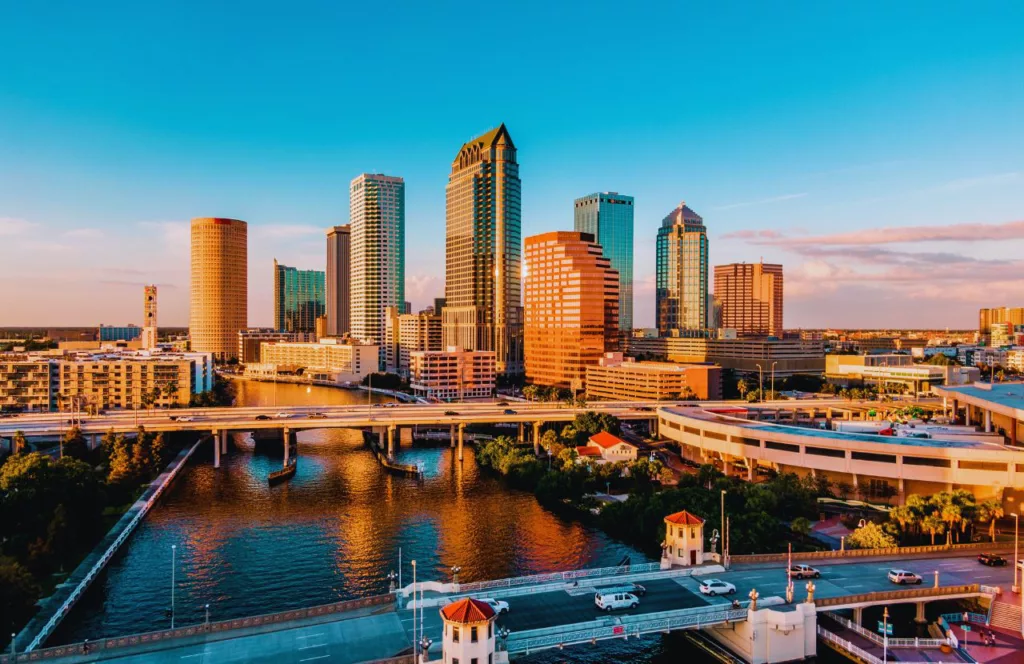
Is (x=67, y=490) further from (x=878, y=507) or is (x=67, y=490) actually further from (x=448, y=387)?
(x=448, y=387)

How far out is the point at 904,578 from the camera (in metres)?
47.7

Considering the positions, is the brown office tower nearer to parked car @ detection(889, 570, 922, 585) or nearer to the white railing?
the white railing

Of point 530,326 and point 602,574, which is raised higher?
point 530,326

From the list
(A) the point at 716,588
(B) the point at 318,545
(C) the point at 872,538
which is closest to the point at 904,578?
(C) the point at 872,538

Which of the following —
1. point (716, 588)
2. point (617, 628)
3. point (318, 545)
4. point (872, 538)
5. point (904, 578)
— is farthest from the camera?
point (318, 545)

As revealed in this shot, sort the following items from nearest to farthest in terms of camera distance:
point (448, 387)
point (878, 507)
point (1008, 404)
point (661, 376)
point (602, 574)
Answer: point (602, 574) < point (878, 507) < point (1008, 404) < point (661, 376) < point (448, 387)

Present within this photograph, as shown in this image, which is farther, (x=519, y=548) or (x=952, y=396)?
(x=952, y=396)

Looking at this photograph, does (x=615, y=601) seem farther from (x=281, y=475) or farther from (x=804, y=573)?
(x=281, y=475)

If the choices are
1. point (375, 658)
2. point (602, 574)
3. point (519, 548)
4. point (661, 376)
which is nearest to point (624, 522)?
point (519, 548)

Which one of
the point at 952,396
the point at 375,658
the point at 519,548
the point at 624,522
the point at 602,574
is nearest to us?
the point at 375,658

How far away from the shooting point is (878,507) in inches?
2960

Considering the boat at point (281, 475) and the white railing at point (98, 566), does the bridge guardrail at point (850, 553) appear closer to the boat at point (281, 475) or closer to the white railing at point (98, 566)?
the white railing at point (98, 566)

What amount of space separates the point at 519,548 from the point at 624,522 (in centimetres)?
1139

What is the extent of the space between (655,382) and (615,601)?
4573 inches
